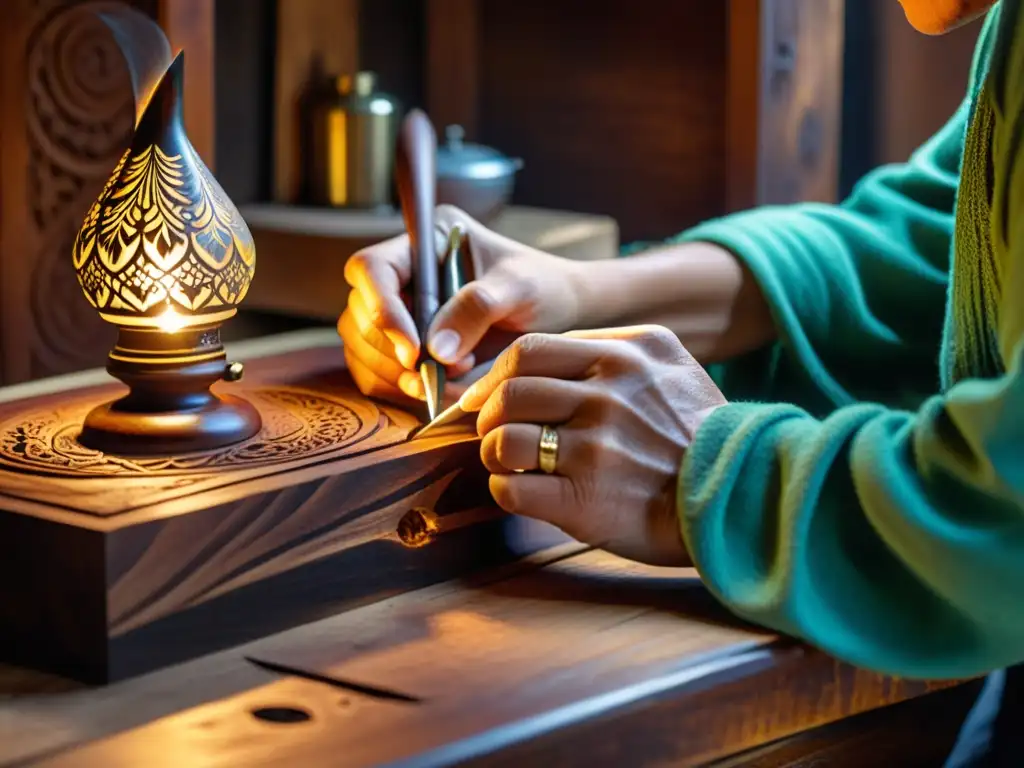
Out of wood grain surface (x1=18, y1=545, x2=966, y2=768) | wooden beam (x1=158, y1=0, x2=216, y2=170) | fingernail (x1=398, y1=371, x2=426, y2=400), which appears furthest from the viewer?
wooden beam (x1=158, y1=0, x2=216, y2=170)

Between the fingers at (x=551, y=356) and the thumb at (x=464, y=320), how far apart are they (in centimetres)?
14

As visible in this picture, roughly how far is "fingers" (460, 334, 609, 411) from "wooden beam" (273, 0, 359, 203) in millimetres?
1031

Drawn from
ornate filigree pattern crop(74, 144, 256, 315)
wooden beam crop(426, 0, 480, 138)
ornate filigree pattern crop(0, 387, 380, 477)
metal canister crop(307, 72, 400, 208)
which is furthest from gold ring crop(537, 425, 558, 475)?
wooden beam crop(426, 0, 480, 138)

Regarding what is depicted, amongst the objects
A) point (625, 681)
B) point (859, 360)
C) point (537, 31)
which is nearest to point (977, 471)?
point (625, 681)

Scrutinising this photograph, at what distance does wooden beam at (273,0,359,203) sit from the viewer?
1914 mm

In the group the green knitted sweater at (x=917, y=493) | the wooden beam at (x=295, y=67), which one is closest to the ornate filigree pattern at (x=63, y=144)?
the wooden beam at (x=295, y=67)

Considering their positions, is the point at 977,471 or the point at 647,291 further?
the point at 647,291

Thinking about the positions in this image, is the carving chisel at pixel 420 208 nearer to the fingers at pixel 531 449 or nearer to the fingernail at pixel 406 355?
the fingernail at pixel 406 355

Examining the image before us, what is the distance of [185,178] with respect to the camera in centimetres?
93

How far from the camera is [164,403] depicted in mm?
978

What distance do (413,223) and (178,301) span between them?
0.31m

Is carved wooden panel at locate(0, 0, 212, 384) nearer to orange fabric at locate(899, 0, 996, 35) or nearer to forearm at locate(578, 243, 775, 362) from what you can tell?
forearm at locate(578, 243, 775, 362)

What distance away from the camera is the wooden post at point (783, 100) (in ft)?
5.76

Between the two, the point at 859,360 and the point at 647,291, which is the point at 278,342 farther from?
the point at 859,360
